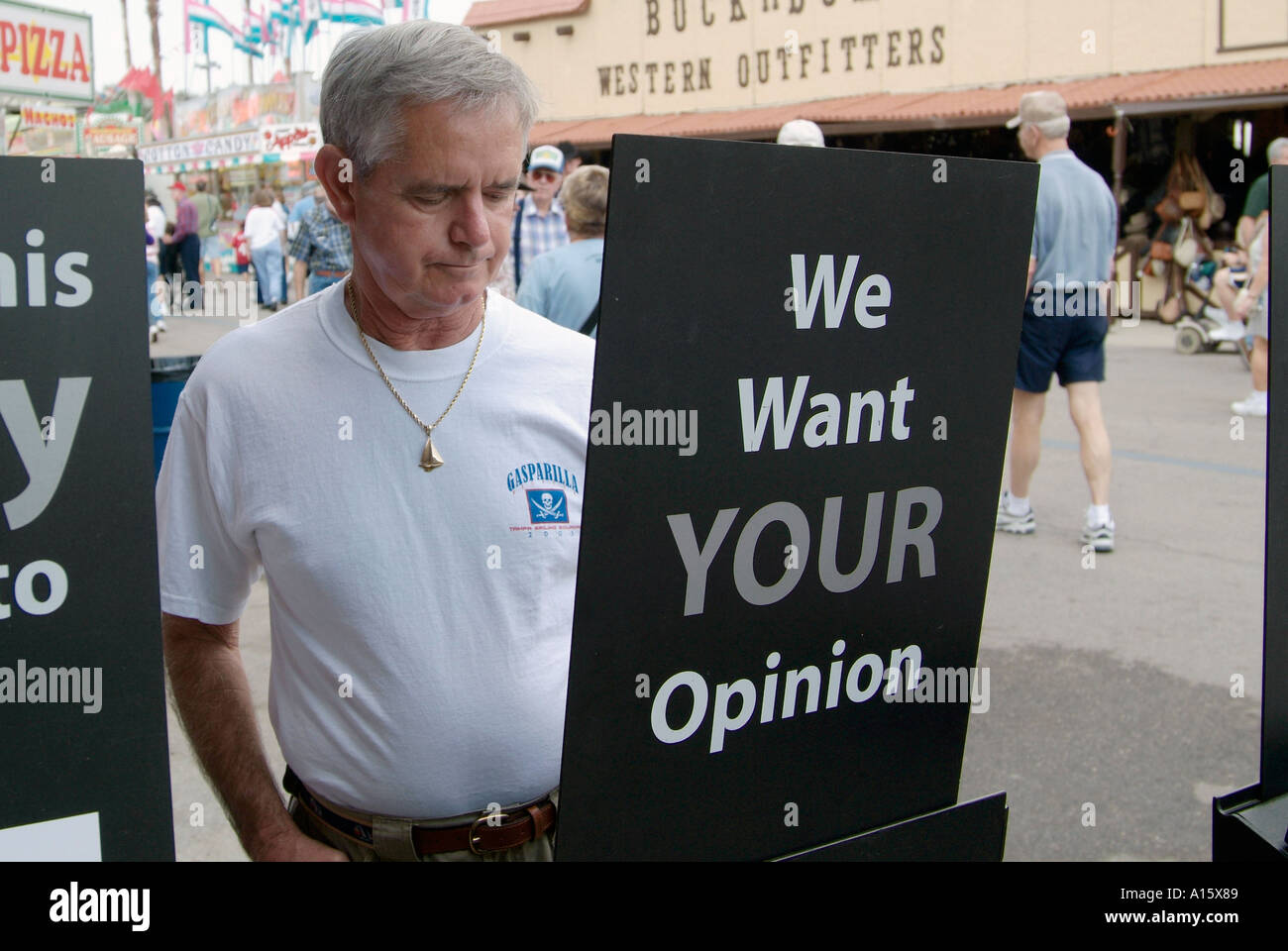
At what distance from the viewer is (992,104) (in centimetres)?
1658

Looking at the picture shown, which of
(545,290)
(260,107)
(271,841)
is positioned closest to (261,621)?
(545,290)

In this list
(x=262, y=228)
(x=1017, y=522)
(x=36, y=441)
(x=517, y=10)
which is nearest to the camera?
(x=36, y=441)

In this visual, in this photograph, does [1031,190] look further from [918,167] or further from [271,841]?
[271,841]

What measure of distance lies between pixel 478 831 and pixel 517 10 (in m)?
24.5

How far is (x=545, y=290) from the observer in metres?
4.99

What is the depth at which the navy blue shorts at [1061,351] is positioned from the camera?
227 inches

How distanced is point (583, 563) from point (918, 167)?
23.4 inches

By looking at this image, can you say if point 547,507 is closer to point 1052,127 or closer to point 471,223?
point 471,223

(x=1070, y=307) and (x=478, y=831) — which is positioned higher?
(x=1070, y=307)

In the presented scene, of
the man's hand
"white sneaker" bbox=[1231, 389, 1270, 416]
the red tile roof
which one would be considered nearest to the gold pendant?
the man's hand

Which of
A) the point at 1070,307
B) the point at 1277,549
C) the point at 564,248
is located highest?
the point at 564,248

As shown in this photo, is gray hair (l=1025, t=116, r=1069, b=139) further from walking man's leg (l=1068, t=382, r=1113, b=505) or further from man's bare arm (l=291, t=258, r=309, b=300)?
man's bare arm (l=291, t=258, r=309, b=300)

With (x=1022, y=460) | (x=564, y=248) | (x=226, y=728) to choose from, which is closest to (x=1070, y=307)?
(x=1022, y=460)

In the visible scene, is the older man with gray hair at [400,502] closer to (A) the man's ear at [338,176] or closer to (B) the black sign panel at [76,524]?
(A) the man's ear at [338,176]
